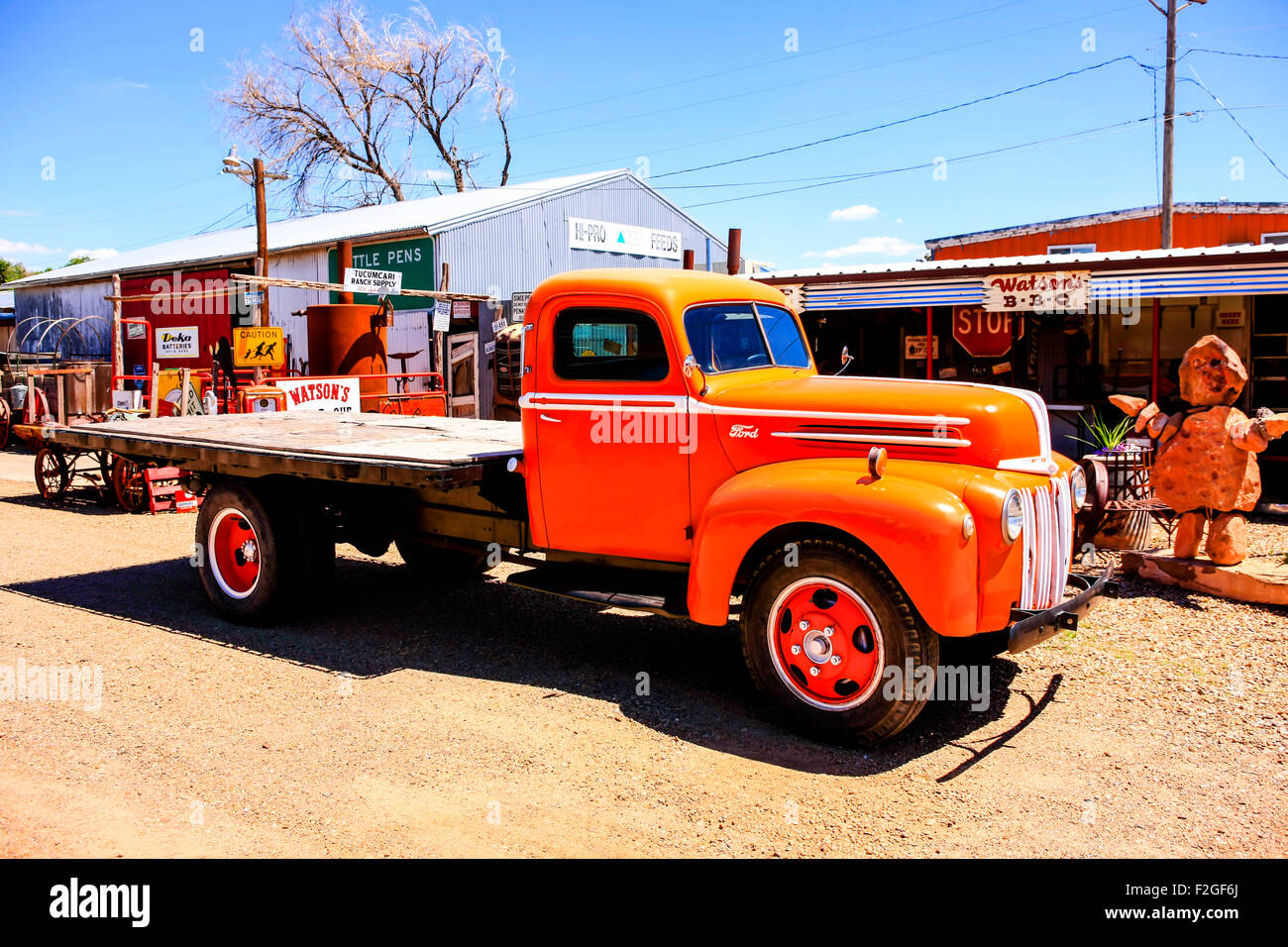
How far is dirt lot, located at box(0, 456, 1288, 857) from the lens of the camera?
12.3 ft

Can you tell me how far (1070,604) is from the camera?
4660mm

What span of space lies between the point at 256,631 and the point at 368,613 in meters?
0.77

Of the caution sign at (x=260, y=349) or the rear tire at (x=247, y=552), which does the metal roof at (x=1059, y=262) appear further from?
the rear tire at (x=247, y=552)

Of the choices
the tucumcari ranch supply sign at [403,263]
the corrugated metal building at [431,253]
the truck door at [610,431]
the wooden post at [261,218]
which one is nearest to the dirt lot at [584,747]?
the truck door at [610,431]

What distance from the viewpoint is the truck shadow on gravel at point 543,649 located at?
472 centimetres

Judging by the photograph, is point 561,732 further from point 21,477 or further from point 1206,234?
point 1206,234

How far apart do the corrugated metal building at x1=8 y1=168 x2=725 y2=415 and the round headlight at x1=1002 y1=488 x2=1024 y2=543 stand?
53.8 feet

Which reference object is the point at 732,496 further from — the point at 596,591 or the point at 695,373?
the point at 596,591

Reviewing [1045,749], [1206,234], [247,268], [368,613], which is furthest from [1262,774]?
[247,268]

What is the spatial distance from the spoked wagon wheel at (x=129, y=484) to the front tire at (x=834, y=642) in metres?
9.43

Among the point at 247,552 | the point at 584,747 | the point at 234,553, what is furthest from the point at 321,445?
the point at 584,747

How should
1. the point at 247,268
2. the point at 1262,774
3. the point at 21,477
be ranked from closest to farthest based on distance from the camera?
Result: the point at 1262,774, the point at 21,477, the point at 247,268

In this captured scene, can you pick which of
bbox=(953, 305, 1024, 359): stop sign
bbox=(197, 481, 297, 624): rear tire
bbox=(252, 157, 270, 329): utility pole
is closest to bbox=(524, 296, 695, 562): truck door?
bbox=(197, 481, 297, 624): rear tire

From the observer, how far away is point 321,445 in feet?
21.4
